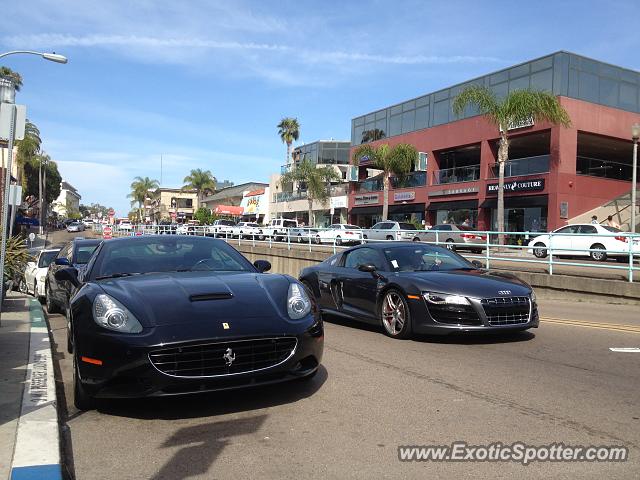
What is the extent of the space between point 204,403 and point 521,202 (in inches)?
1320

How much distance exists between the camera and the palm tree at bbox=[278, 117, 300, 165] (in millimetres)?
73312

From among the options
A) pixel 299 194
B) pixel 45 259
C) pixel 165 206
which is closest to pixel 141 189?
pixel 165 206

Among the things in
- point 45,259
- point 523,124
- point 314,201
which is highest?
point 523,124

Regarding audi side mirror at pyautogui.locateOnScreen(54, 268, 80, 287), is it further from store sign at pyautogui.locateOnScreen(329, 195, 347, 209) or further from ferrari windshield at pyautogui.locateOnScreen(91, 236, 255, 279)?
store sign at pyautogui.locateOnScreen(329, 195, 347, 209)

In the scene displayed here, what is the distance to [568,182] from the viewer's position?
33062 mm

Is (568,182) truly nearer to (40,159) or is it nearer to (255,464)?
(255,464)

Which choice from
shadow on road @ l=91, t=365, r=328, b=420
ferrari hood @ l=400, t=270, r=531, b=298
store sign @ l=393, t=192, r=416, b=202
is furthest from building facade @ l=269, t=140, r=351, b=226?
shadow on road @ l=91, t=365, r=328, b=420

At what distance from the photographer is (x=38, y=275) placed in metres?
14.4

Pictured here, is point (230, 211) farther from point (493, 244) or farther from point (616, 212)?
point (493, 244)

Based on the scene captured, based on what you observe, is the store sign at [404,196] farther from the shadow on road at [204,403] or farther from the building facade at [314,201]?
the shadow on road at [204,403]

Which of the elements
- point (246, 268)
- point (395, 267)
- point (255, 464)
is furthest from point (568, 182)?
point (255, 464)

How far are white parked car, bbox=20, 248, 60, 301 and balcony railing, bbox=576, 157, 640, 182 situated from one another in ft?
96.4

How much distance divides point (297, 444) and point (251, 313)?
1.07 metres

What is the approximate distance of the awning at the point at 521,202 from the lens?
33.5 m
